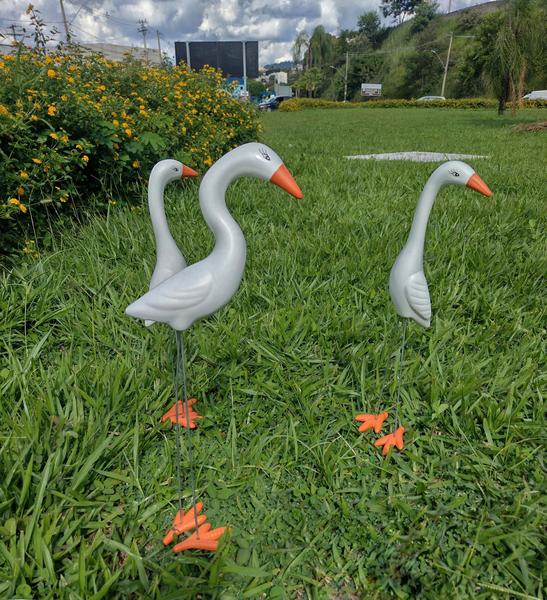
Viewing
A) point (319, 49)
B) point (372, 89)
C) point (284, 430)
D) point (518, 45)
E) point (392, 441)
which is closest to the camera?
point (392, 441)

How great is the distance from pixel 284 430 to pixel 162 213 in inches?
36.7

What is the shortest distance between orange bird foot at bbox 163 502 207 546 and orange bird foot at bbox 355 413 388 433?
0.67 metres

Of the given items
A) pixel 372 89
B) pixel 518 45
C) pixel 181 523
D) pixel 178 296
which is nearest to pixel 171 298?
pixel 178 296

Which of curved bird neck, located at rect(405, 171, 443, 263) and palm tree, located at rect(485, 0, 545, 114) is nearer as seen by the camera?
curved bird neck, located at rect(405, 171, 443, 263)

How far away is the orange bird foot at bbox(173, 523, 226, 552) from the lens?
1206 mm

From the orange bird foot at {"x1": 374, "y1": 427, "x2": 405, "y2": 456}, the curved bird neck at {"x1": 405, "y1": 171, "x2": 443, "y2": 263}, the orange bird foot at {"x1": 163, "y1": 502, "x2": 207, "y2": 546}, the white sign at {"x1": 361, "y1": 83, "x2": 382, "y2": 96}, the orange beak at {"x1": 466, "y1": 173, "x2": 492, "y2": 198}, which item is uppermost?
the white sign at {"x1": 361, "y1": 83, "x2": 382, "y2": 96}

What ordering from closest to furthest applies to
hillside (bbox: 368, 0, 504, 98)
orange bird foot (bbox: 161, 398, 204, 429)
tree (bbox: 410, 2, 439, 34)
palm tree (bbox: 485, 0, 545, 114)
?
orange bird foot (bbox: 161, 398, 204, 429)
palm tree (bbox: 485, 0, 545, 114)
hillside (bbox: 368, 0, 504, 98)
tree (bbox: 410, 2, 439, 34)

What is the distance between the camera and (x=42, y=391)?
5.29ft

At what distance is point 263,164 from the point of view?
1082 millimetres

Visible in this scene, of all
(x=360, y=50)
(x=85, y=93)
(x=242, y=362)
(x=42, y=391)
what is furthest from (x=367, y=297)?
(x=360, y=50)

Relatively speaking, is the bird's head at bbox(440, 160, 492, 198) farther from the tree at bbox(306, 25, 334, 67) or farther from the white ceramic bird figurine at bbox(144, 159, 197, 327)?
the tree at bbox(306, 25, 334, 67)

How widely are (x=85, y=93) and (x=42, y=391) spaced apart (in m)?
2.64

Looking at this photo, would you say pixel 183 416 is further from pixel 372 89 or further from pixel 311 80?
pixel 311 80

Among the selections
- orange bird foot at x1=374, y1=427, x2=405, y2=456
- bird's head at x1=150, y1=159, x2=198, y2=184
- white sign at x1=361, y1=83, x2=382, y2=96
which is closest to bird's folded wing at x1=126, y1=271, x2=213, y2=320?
bird's head at x1=150, y1=159, x2=198, y2=184
